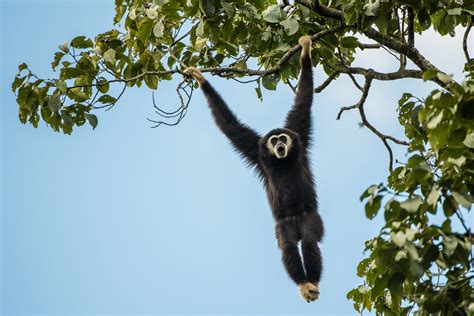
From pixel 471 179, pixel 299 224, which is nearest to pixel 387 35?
pixel 299 224

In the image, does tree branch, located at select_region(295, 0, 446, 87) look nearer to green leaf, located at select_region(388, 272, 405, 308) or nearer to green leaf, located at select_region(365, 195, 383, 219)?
green leaf, located at select_region(365, 195, 383, 219)

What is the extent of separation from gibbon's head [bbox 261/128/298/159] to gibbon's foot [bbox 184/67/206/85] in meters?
1.28

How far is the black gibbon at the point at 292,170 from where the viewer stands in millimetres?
8812

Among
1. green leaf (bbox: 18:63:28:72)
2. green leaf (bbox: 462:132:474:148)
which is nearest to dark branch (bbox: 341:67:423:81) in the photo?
green leaf (bbox: 462:132:474:148)

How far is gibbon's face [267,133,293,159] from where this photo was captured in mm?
9273

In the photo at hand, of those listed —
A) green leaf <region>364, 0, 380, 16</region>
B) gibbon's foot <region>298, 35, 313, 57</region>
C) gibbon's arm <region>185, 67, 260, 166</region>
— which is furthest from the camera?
gibbon's arm <region>185, 67, 260, 166</region>

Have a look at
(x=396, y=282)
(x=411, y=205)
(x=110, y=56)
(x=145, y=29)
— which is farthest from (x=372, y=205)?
(x=110, y=56)

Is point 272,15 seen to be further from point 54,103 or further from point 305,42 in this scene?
point 54,103

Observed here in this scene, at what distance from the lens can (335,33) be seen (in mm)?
9242

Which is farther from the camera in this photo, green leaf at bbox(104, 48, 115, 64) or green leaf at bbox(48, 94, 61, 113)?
green leaf at bbox(104, 48, 115, 64)

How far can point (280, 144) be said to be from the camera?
30.5 ft

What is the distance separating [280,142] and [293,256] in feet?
5.08

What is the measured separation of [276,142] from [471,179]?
4.50 metres

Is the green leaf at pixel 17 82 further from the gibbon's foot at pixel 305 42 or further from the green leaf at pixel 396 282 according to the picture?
the green leaf at pixel 396 282
